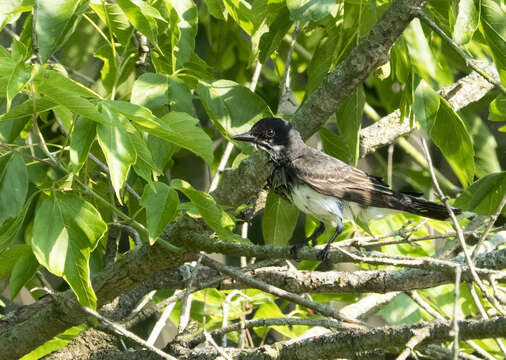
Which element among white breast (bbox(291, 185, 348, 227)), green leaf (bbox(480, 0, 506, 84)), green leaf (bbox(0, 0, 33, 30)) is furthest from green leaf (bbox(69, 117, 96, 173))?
white breast (bbox(291, 185, 348, 227))

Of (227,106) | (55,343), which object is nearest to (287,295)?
(227,106)

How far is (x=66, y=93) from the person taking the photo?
79.3 inches

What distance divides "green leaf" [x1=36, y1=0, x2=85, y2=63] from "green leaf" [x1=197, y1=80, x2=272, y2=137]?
72cm

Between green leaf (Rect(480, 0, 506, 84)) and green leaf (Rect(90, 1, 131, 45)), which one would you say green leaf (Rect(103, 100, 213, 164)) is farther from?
green leaf (Rect(480, 0, 506, 84))

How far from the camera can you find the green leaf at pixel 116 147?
205cm

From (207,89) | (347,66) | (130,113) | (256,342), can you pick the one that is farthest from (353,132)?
(256,342)

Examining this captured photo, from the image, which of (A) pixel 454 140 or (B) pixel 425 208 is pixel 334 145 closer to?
(B) pixel 425 208

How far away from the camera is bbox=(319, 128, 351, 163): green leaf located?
3528 mm

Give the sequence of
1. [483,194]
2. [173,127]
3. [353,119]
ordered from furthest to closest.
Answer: [353,119], [483,194], [173,127]

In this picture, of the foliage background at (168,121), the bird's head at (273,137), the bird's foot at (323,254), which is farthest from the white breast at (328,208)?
the bird's foot at (323,254)

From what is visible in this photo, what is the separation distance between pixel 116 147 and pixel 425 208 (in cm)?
211

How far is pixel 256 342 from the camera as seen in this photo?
229 inches

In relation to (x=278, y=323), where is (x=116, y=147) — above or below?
above

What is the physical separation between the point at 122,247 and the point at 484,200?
12.2 feet
